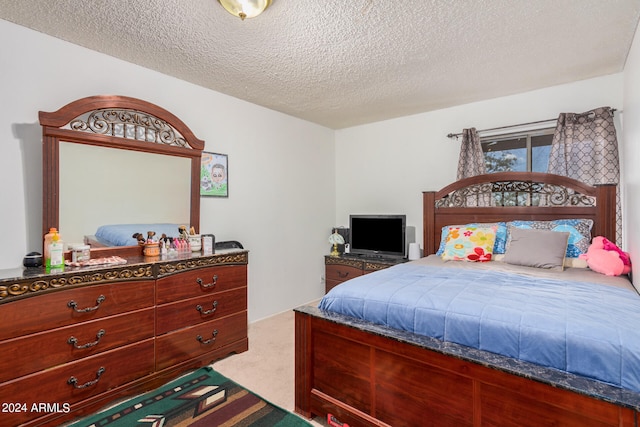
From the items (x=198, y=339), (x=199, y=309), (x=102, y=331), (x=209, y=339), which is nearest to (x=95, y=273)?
(x=102, y=331)

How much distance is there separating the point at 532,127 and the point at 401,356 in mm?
2952

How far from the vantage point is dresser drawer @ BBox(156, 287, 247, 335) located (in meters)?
2.30

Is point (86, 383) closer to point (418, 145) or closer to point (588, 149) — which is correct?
point (418, 145)

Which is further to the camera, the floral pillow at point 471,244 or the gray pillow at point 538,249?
the floral pillow at point 471,244

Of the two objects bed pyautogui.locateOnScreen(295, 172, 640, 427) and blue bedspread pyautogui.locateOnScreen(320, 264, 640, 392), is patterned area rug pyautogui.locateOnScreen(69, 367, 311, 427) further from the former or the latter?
blue bedspread pyautogui.locateOnScreen(320, 264, 640, 392)

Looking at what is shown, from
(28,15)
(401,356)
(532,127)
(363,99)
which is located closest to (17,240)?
(28,15)

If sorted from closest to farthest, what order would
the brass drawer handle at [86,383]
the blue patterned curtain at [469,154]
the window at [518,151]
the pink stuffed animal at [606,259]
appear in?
the brass drawer handle at [86,383] → the pink stuffed animal at [606,259] → the window at [518,151] → the blue patterned curtain at [469,154]

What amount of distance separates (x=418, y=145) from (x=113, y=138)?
3.28 metres

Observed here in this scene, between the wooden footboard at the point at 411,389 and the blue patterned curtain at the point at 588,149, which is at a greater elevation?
the blue patterned curtain at the point at 588,149

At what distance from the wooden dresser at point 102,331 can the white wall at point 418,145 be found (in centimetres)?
246

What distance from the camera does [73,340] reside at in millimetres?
1874

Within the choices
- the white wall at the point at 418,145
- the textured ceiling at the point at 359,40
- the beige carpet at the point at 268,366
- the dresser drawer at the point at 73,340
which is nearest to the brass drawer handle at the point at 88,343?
the dresser drawer at the point at 73,340

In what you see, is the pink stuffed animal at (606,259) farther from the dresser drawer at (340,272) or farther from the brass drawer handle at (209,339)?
the brass drawer handle at (209,339)

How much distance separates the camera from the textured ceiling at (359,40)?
1917 millimetres
